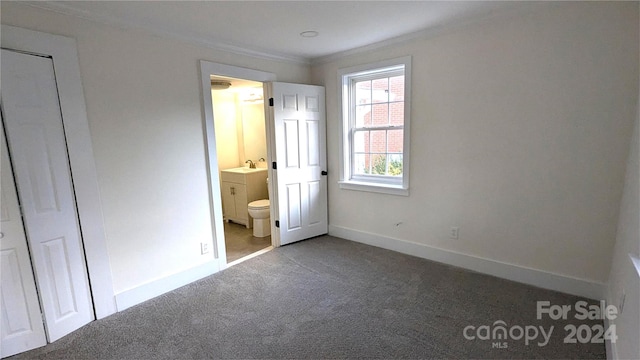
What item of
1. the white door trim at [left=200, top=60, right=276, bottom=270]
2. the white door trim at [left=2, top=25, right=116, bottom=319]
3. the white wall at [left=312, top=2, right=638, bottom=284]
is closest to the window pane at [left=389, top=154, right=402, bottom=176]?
the white wall at [left=312, top=2, right=638, bottom=284]

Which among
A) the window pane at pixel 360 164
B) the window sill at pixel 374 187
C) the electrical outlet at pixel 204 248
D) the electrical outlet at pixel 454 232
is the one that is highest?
the window pane at pixel 360 164

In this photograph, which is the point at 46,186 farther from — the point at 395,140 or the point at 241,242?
the point at 395,140

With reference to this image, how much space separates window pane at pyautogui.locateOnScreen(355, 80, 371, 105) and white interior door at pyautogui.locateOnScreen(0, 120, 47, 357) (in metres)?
3.10

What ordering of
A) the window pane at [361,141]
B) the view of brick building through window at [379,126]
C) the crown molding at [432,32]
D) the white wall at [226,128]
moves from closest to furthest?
the crown molding at [432,32], the view of brick building through window at [379,126], the window pane at [361,141], the white wall at [226,128]

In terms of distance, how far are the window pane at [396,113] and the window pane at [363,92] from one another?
326 millimetres

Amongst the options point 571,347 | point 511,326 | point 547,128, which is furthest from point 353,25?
point 571,347

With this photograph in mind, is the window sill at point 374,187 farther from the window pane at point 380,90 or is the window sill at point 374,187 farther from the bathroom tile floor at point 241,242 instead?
the bathroom tile floor at point 241,242

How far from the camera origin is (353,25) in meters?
2.56

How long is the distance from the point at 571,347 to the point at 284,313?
1.89 metres

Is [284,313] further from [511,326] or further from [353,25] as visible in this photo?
[353,25]

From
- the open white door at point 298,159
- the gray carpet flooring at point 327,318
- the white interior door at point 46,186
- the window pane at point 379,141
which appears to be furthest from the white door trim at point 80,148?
the window pane at point 379,141

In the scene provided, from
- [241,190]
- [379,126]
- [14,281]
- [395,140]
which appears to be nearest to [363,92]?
[379,126]

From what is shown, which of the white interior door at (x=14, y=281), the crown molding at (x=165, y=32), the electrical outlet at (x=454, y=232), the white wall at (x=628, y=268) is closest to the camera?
the white wall at (x=628, y=268)

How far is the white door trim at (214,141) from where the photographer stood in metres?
2.82
